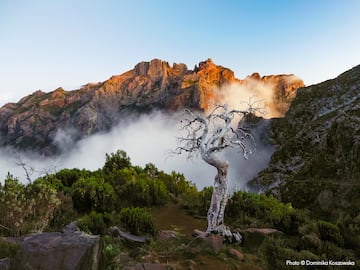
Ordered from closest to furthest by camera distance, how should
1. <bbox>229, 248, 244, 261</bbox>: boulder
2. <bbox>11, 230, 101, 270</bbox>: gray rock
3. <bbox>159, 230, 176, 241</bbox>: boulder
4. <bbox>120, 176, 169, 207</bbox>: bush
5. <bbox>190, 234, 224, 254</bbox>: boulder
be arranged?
<bbox>11, 230, 101, 270</bbox>: gray rock, <bbox>229, 248, 244, 261</bbox>: boulder, <bbox>190, 234, 224, 254</bbox>: boulder, <bbox>159, 230, 176, 241</bbox>: boulder, <bbox>120, 176, 169, 207</bbox>: bush

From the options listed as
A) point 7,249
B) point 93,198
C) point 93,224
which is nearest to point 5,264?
point 7,249

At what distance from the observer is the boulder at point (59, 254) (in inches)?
192

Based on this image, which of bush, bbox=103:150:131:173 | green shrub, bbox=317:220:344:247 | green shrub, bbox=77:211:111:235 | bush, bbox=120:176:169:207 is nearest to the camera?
green shrub, bbox=317:220:344:247

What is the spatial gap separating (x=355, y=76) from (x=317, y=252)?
1010 inches

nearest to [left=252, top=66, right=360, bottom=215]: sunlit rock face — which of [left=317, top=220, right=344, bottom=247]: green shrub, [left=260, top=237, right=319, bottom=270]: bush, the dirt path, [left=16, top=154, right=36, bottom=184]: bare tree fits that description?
[left=317, top=220, right=344, bottom=247]: green shrub

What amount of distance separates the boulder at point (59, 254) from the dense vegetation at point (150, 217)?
1.74ft

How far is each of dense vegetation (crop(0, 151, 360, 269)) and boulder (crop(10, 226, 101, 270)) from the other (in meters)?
0.53

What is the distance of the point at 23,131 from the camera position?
655 feet

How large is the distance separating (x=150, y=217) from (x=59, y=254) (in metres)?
5.45

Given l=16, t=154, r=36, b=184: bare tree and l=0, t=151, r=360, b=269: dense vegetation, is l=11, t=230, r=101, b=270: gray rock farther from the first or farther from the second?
l=16, t=154, r=36, b=184: bare tree

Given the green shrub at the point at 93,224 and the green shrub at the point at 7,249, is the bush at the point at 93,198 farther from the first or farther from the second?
the green shrub at the point at 7,249

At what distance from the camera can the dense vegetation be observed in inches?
259

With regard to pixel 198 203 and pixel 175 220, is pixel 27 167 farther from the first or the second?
pixel 198 203

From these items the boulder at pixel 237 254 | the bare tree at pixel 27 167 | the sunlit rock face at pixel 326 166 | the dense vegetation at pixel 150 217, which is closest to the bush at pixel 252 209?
the dense vegetation at pixel 150 217
